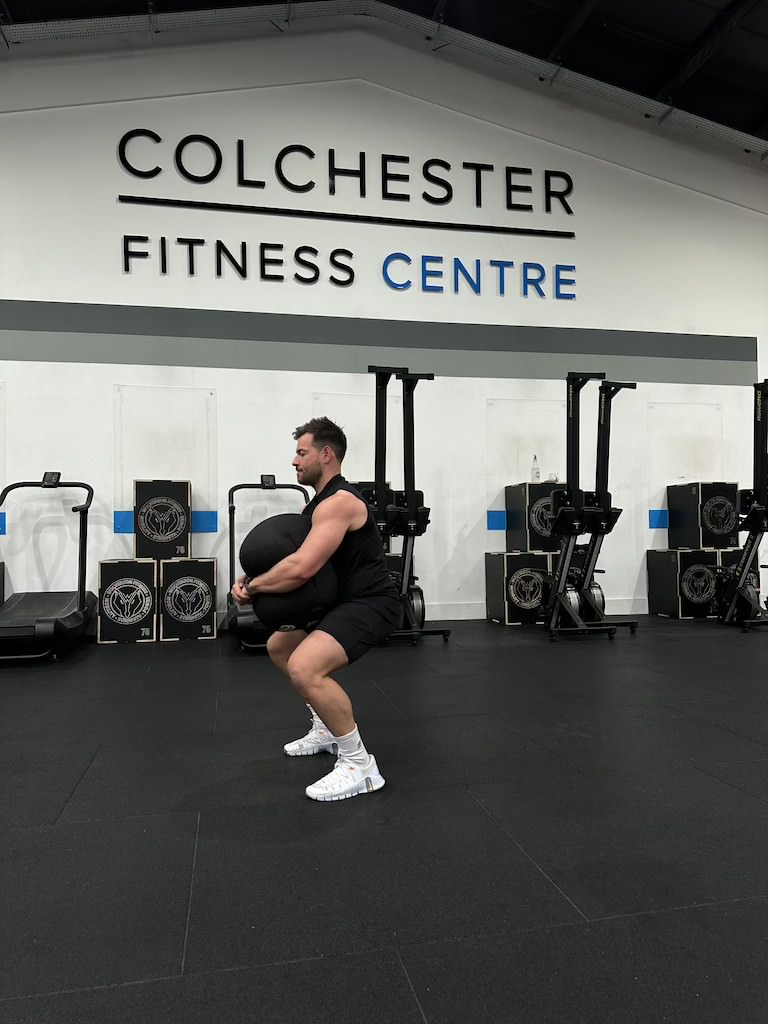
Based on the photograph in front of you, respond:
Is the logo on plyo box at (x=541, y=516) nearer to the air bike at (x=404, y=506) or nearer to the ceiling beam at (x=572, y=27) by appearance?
the air bike at (x=404, y=506)

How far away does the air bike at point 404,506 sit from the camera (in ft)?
18.2

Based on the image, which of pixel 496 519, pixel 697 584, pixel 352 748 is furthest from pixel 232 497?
pixel 697 584

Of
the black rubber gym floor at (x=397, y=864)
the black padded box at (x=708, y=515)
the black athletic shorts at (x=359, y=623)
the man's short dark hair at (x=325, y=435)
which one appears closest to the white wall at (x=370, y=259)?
the black padded box at (x=708, y=515)

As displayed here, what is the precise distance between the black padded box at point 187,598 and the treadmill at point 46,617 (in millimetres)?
583

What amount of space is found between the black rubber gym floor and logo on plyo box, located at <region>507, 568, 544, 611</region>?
2.69 m

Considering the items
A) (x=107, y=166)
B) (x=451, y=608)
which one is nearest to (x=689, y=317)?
(x=451, y=608)

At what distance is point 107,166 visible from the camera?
6.35 metres

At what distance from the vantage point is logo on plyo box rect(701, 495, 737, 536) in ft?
22.6

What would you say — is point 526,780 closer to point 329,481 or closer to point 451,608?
point 329,481

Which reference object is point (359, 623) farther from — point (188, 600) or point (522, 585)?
point (522, 585)

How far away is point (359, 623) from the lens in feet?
8.29

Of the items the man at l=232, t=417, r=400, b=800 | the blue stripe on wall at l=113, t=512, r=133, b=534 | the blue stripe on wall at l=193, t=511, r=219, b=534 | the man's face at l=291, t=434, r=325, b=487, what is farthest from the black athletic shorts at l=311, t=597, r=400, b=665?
the blue stripe on wall at l=113, t=512, r=133, b=534

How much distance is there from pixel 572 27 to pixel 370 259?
2.76m

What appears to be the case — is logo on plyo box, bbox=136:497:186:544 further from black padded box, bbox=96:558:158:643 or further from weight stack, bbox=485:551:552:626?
weight stack, bbox=485:551:552:626
